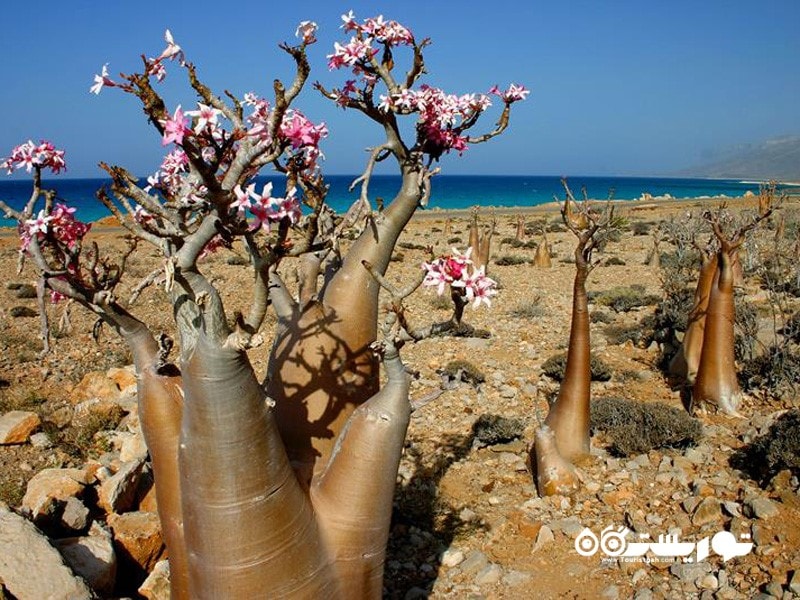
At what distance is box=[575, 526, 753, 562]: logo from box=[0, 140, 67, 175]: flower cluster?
3.83 m

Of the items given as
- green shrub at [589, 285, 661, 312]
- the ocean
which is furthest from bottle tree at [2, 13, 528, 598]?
the ocean

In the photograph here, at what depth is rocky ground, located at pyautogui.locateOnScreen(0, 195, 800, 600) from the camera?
390 centimetres

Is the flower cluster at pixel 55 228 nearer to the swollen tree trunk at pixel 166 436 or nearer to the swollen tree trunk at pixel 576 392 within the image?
the swollen tree trunk at pixel 166 436

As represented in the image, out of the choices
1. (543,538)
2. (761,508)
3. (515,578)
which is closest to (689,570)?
(761,508)

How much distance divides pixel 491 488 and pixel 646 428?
153cm

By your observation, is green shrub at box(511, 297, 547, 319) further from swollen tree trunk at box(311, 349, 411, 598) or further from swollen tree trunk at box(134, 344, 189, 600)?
swollen tree trunk at box(134, 344, 189, 600)

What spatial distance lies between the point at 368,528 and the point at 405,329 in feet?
3.05

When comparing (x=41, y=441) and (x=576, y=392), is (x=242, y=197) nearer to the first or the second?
(x=576, y=392)

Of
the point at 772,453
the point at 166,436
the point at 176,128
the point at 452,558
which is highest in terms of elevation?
the point at 176,128

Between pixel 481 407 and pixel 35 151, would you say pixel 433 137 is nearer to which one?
pixel 35 151

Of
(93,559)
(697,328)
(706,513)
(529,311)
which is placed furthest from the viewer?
(529,311)

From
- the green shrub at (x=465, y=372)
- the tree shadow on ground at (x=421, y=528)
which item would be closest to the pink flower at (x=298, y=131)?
the tree shadow on ground at (x=421, y=528)

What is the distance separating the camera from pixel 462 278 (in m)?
2.44

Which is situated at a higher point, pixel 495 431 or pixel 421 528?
pixel 495 431
